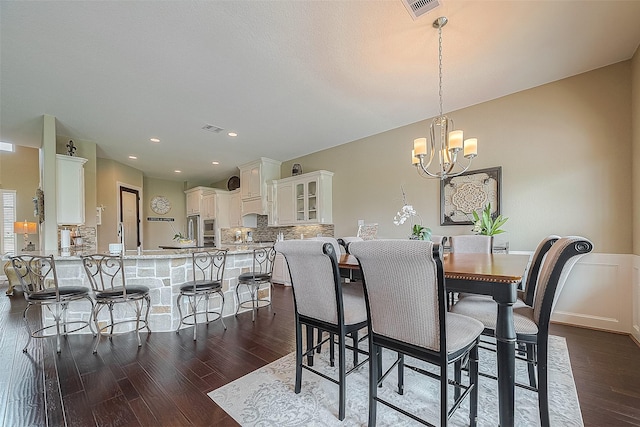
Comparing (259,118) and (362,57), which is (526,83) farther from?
(259,118)

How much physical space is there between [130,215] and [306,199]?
15.4 feet

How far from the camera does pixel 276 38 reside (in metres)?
2.32

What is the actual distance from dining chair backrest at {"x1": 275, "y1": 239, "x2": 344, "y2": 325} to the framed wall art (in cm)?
279

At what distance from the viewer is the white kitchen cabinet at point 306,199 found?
206 inches

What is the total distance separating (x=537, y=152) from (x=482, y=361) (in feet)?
8.15

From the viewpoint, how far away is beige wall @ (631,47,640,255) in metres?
2.62

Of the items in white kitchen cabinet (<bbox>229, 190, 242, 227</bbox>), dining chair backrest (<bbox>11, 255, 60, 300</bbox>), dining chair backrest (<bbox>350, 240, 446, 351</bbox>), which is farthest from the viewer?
white kitchen cabinet (<bbox>229, 190, 242, 227</bbox>)

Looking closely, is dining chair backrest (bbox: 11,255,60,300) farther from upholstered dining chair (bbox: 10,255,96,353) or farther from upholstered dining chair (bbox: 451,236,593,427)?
upholstered dining chair (bbox: 451,236,593,427)

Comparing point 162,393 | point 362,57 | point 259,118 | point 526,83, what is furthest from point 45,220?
point 526,83

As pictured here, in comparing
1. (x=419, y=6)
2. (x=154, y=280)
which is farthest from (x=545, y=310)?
(x=154, y=280)

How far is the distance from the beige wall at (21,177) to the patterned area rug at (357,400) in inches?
269

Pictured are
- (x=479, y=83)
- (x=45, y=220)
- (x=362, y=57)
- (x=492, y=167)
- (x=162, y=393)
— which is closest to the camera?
(x=162, y=393)

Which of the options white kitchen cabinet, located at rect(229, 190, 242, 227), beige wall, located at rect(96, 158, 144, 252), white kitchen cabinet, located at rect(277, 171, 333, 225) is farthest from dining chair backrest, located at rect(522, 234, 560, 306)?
beige wall, located at rect(96, 158, 144, 252)

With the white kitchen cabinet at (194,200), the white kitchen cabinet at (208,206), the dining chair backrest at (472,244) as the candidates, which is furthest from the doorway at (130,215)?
the dining chair backrest at (472,244)
